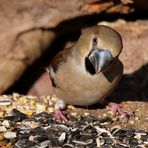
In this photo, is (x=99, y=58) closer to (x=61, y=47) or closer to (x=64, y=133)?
(x=64, y=133)

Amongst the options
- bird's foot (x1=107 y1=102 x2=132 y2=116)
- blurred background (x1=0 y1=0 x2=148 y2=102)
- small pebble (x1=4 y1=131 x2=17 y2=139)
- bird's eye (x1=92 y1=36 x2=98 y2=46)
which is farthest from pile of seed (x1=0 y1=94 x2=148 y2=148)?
blurred background (x1=0 y1=0 x2=148 y2=102)

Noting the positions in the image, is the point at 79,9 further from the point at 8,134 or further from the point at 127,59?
the point at 8,134

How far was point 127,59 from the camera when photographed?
7.41 meters

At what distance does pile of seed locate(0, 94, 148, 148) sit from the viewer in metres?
4.86

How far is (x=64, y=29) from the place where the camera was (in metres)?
7.89

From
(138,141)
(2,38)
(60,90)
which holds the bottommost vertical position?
(138,141)

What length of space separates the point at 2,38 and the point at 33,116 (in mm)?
2399

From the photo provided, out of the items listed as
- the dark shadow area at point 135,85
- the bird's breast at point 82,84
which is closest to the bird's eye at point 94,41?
the bird's breast at point 82,84

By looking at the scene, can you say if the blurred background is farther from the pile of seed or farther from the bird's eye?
the bird's eye

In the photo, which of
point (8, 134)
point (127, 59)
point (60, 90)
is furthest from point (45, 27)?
point (8, 134)

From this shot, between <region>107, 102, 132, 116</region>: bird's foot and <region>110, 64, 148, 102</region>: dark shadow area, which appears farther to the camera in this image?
<region>110, 64, 148, 102</region>: dark shadow area

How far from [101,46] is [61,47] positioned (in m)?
3.38

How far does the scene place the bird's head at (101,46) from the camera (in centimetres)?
491

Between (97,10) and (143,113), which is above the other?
(97,10)
